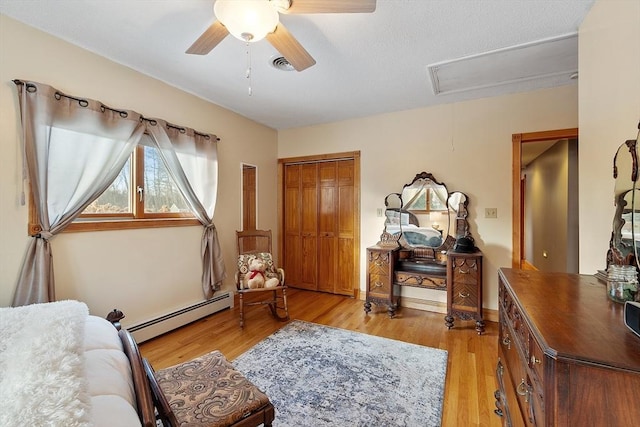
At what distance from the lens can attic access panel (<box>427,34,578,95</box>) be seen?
2078 mm

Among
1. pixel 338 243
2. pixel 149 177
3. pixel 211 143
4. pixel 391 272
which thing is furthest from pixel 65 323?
pixel 338 243

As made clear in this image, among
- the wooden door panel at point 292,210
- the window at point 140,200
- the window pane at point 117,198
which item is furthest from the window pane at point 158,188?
the wooden door panel at point 292,210

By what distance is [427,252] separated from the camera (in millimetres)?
3352

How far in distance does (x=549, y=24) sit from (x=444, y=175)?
1666mm

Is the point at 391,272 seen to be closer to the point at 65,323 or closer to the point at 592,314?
the point at 592,314

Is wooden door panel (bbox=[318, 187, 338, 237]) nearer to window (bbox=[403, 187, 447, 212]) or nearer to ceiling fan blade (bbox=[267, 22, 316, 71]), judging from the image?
window (bbox=[403, 187, 447, 212])

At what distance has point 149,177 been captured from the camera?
2.64 m

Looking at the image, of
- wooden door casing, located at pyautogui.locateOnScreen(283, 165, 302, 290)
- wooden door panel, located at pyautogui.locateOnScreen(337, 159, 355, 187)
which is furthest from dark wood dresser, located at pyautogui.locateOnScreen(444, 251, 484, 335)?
wooden door casing, located at pyautogui.locateOnScreen(283, 165, 302, 290)

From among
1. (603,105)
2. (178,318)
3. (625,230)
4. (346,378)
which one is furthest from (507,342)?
(178,318)

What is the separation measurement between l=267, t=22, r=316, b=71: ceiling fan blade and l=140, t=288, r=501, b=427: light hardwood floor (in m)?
2.38

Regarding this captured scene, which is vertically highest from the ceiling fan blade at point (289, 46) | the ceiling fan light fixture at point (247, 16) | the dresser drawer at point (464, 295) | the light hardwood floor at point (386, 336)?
the ceiling fan blade at point (289, 46)

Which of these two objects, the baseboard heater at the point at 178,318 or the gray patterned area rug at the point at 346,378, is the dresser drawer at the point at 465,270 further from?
the baseboard heater at the point at 178,318

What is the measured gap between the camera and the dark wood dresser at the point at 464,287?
2746 millimetres

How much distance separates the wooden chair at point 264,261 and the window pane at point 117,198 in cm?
119
